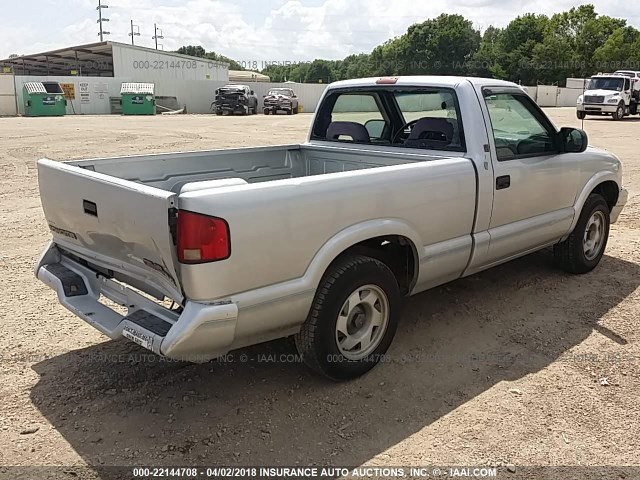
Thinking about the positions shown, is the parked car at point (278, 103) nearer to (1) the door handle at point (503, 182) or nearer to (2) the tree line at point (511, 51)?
(1) the door handle at point (503, 182)

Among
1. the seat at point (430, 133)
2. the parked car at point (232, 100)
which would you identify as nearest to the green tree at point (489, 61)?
the parked car at point (232, 100)

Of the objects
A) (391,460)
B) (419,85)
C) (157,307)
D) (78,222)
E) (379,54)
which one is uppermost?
(379,54)

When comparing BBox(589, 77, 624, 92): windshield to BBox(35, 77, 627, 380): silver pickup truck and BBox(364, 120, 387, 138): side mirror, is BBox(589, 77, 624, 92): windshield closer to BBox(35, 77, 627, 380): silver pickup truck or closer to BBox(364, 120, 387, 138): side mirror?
BBox(35, 77, 627, 380): silver pickup truck

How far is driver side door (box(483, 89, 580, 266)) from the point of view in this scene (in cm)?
454

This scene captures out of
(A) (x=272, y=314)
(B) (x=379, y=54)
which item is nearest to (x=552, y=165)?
(A) (x=272, y=314)

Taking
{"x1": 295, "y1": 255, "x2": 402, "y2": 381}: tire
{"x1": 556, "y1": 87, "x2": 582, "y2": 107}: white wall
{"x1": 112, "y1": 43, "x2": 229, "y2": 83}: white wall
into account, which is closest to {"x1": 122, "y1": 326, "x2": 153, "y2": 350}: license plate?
{"x1": 295, "y1": 255, "x2": 402, "y2": 381}: tire

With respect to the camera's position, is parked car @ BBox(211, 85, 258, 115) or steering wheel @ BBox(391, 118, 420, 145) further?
parked car @ BBox(211, 85, 258, 115)

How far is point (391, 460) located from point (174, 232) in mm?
1589

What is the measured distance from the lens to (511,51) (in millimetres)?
83438

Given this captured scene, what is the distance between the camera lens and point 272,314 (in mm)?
3225

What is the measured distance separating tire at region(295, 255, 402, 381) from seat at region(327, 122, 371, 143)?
1.90 meters

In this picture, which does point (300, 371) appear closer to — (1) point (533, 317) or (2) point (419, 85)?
(1) point (533, 317)

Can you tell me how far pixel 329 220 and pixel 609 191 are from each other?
12.8 feet

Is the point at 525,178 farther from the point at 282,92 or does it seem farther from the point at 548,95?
the point at 548,95
